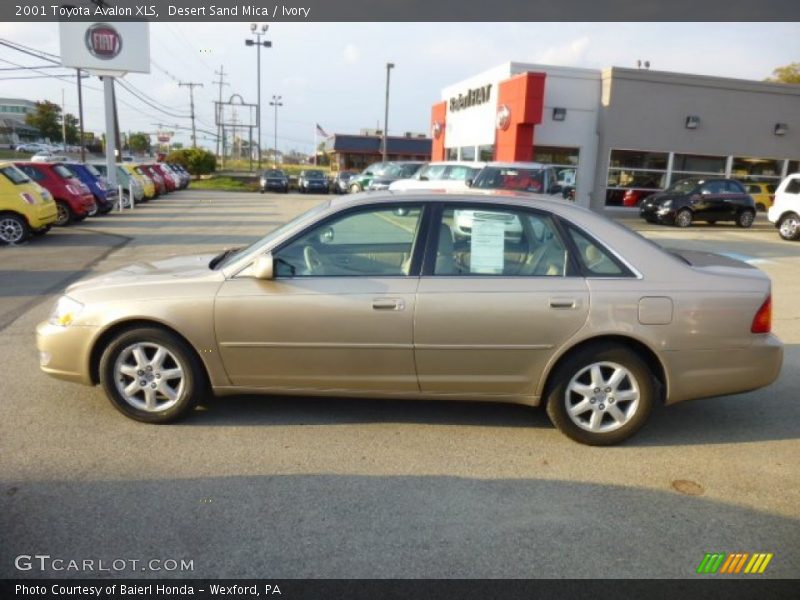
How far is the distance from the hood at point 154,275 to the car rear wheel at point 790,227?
17213mm

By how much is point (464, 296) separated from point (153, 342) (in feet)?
6.86

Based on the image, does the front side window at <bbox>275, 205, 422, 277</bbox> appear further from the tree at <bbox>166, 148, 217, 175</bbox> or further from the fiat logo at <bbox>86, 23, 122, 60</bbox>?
the tree at <bbox>166, 148, 217, 175</bbox>

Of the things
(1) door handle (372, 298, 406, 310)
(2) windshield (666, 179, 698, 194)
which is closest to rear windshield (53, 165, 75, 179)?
(1) door handle (372, 298, 406, 310)

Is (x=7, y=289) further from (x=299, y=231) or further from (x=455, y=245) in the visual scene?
(x=455, y=245)

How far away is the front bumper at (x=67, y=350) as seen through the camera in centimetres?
414

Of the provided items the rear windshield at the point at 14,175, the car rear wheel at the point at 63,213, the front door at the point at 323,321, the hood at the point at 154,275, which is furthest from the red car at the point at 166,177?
the front door at the point at 323,321

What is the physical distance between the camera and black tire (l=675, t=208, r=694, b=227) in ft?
65.0

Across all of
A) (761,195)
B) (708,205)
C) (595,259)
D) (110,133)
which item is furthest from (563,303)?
(761,195)

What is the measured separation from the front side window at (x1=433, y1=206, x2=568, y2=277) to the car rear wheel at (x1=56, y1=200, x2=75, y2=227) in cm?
1449

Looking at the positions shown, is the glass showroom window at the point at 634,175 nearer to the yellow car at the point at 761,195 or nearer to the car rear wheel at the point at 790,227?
the yellow car at the point at 761,195

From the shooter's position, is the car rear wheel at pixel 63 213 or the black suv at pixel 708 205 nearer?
the car rear wheel at pixel 63 213

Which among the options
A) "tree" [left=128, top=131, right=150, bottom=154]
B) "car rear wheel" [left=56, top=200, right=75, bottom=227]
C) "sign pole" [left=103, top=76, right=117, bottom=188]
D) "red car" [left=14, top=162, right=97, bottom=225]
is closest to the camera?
"red car" [left=14, top=162, right=97, bottom=225]

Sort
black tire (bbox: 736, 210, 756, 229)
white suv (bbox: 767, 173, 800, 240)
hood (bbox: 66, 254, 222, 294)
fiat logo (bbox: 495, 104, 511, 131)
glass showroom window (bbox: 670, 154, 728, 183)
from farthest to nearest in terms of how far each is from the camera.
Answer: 1. glass showroom window (bbox: 670, 154, 728, 183)
2. fiat logo (bbox: 495, 104, 511, 131)
3. black tire (bbox: 736, 210, 756, 229)
4. white suv (bbox: 767, 173, 800, 240)
5. hood (bbox: 66, 254, 222, 294)

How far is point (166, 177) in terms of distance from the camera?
3123 centimetres
